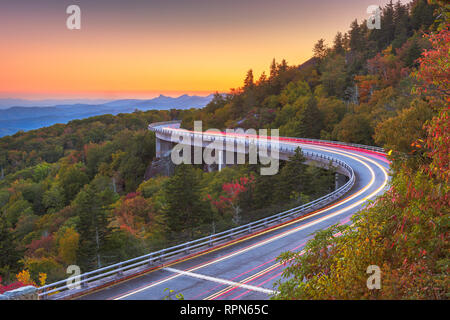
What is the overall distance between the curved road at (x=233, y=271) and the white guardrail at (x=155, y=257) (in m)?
0.47

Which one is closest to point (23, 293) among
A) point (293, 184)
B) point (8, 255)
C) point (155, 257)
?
point (155, 257)

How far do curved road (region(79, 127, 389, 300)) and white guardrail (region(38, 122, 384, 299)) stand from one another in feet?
1.53

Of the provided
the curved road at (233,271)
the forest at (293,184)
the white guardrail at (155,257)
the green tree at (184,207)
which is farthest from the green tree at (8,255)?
the curved road at (233,271)

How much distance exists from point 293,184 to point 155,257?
19.3 meters

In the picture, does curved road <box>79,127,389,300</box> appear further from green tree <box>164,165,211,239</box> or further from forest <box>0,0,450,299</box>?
green tree <box>164,165,211,239</box>

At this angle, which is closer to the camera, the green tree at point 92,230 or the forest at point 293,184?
the forest at point 293,184

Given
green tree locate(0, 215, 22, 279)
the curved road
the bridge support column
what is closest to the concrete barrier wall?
the curved road

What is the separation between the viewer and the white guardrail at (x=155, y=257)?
12906 millimetres

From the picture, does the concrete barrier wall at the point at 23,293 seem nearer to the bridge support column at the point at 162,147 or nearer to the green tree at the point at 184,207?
the green tree at the point at 184,207

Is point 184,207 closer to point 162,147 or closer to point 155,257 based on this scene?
point 155,257

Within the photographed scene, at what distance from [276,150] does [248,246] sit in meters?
26.6

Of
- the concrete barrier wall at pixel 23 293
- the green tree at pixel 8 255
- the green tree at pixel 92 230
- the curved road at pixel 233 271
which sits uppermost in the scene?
the concrete barrier wall at pixel 23 293

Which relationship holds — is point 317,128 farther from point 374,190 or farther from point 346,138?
point 374,190

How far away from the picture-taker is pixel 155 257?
Result: 50.4 ft
